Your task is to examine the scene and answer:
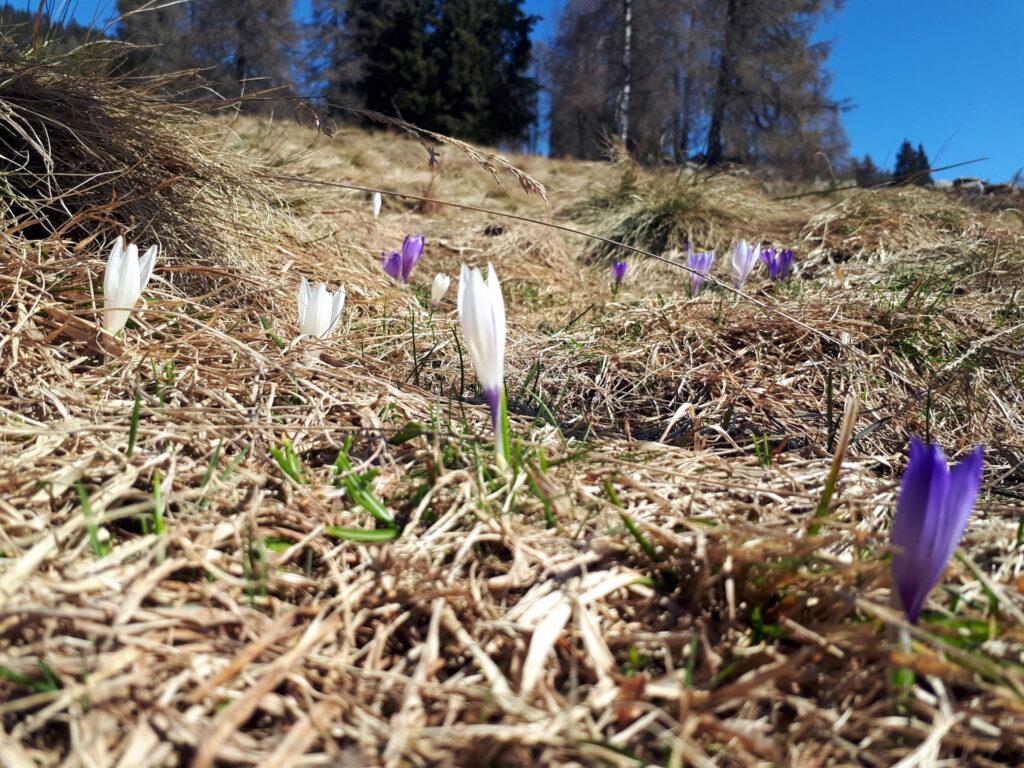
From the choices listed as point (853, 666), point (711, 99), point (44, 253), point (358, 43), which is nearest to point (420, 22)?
point (358, 43)

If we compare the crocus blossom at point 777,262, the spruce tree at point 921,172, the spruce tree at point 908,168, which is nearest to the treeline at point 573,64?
the spruce tree at point 908,168

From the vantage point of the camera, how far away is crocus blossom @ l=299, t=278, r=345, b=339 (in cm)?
180

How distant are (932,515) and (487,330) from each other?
663mm

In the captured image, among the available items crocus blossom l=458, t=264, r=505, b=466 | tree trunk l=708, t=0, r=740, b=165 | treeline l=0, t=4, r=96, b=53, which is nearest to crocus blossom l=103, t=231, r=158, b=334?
crocus blossom l=458, t=264, r=505, b=466

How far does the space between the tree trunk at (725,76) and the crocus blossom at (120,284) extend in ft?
70.8

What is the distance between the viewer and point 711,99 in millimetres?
21516

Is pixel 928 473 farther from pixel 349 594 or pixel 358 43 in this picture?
pixel 358 43

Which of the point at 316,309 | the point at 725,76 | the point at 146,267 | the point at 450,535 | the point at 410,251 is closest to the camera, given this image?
the point at 450,535

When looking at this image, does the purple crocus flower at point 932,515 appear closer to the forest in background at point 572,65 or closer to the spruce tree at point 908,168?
the spruce tree at point 908,168

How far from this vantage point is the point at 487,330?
1127mm

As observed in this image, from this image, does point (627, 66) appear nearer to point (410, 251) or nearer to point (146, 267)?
point (410, 251)

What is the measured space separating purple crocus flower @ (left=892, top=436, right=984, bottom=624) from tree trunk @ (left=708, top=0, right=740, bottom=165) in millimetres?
22011

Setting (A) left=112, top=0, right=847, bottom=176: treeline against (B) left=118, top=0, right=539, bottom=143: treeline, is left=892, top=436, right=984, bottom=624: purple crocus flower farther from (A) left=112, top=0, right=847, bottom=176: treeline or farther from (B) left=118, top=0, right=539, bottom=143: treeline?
(B) left=118, top=0, right=539, bottom=143: treeline

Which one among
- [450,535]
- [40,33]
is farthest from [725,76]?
[450,535]
